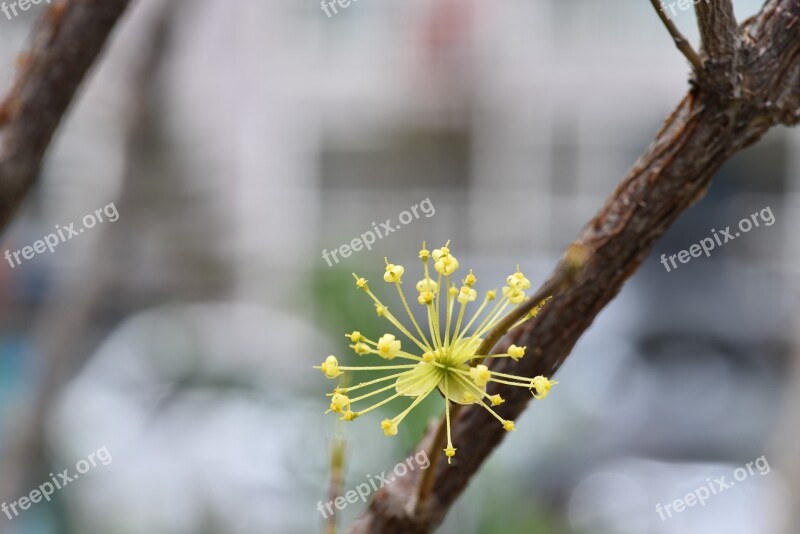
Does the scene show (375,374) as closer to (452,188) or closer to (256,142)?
(452,188)

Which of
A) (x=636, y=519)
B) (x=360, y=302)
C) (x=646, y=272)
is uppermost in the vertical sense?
(x=646, y=272)

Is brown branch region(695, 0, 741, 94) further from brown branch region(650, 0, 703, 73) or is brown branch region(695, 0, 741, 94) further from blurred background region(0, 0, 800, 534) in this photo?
blurred background region(0, 0, 800, 534)

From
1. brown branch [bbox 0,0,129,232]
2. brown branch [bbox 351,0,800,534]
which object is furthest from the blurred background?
brown branch [bbox 0,0,129,232]

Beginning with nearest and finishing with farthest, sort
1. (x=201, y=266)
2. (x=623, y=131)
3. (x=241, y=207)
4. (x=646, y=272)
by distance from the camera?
(x=201, y=266) → (x=646, y=272) → (x=623, y=131) → (x=241, y=207)

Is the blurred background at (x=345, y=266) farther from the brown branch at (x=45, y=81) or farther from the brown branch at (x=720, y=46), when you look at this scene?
the brown branch at (x=45, y=81)

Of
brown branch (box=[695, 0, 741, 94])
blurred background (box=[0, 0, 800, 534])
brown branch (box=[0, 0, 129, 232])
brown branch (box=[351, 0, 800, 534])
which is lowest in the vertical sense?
brown branch (box=[351, 0, 800, 534])

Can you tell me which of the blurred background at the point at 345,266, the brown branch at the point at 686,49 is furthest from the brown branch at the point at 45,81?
the brown branch at the point at 686,49

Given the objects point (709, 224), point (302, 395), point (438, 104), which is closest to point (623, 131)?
point (709, 224)
